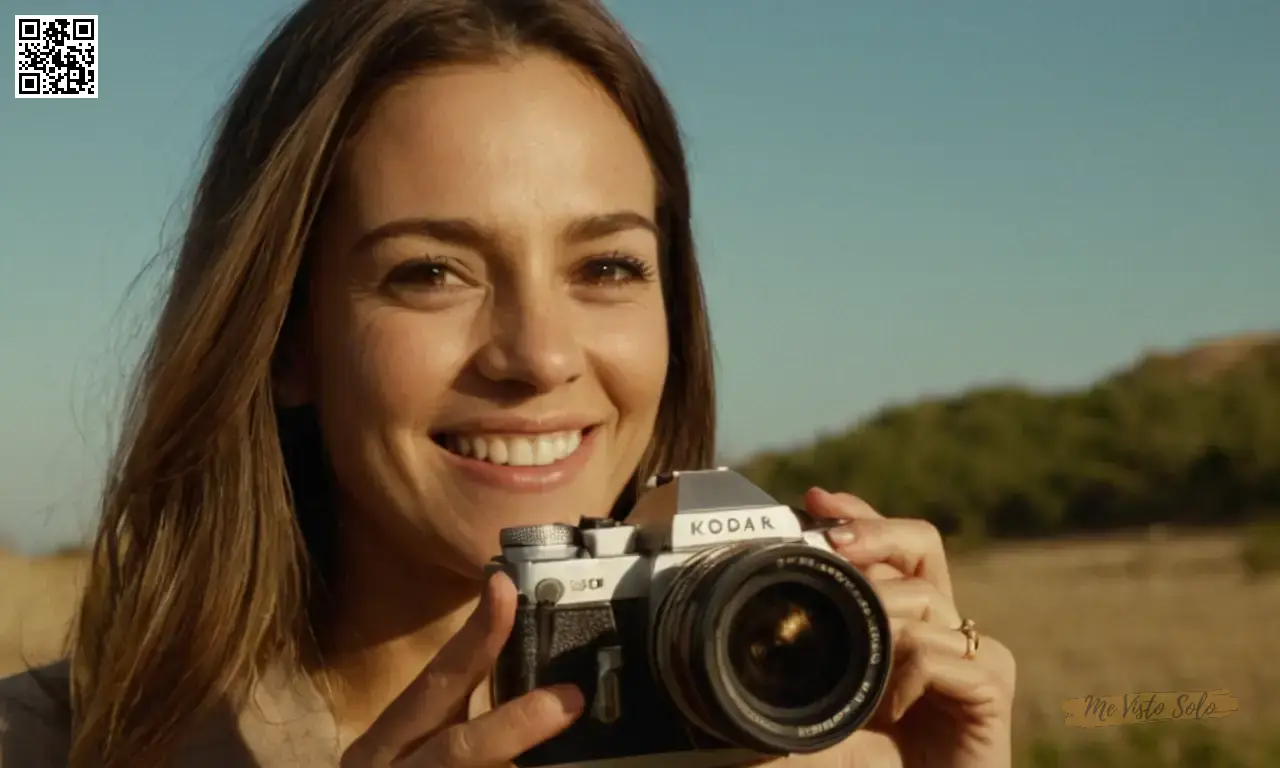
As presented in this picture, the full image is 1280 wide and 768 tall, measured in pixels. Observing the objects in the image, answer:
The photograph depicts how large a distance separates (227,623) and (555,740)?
0.72 m

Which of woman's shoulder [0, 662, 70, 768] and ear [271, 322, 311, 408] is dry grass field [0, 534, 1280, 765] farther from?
ear [271, 322, 311, 408]

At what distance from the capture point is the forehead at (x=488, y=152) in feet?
6.35

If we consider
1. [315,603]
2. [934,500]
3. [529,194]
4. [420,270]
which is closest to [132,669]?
[315,603]

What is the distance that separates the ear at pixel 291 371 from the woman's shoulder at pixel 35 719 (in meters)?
0.65

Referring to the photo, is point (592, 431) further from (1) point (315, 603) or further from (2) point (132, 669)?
(2) point (132, 669)

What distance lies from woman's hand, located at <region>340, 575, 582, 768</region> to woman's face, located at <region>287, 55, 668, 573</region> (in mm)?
332

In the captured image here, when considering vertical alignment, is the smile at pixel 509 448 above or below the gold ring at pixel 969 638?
A: above

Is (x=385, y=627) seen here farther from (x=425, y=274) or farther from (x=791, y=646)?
(x=791, y=646)

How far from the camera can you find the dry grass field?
17.7 ft

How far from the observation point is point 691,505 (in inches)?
68.6

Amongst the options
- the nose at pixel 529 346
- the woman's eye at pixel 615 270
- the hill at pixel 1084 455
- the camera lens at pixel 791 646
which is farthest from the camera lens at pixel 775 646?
the hill at pixel 1084 455

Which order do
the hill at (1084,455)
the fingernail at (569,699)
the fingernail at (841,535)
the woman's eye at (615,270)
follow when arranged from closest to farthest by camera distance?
1. the fingernail at (569,699)
2. the fingernail at (841,535)
3. the woman's eye at (615,270)
4. the hill at (1084,455)

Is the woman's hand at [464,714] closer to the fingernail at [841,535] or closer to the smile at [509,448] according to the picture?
the smile at [509,448]

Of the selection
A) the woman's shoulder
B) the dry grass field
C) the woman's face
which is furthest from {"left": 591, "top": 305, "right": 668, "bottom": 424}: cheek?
the dry grass field
